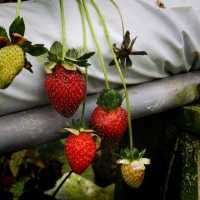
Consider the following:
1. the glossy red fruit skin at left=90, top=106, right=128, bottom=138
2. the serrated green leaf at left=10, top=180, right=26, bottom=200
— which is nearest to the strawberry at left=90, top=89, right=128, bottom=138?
the glossy red fruit skin at left=90, top=106, right=128, bottom=138

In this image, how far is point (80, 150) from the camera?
885 millimetres

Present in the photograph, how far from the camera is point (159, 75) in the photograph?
1284mm

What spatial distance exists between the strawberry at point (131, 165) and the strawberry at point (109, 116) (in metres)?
0.04

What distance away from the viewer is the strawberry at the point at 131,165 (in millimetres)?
932

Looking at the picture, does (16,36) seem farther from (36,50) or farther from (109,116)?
(109,116)

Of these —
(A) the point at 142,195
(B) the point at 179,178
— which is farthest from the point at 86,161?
(A) the point at 142,195

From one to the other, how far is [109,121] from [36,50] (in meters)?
0.18

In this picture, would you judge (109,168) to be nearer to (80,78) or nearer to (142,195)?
(142,195)

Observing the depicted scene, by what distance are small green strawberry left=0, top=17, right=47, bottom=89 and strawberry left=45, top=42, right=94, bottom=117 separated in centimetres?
6

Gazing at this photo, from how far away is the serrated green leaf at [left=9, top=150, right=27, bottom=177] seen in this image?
1.86 metres

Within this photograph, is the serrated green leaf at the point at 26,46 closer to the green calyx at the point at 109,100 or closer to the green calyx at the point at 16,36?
the green calyx at the point at 16,36

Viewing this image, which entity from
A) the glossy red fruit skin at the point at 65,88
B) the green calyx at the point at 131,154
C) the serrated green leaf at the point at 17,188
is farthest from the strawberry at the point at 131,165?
the serrated green leaf at the point at 17,188

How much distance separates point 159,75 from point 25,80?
38cm

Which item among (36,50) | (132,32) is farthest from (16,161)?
(36,50)
